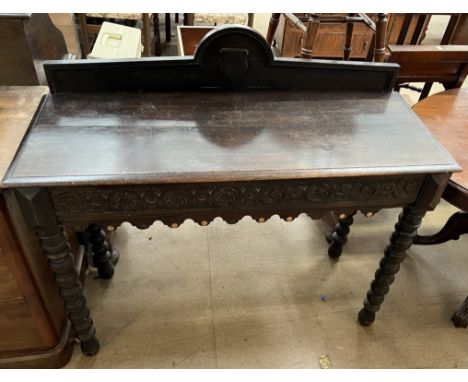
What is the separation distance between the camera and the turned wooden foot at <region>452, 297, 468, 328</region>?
4.82 feet

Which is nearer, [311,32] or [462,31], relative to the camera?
[311,32]

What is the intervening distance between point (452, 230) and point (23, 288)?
1591 millimetres

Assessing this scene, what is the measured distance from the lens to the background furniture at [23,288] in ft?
3.13

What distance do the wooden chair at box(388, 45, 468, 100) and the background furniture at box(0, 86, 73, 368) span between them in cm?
139

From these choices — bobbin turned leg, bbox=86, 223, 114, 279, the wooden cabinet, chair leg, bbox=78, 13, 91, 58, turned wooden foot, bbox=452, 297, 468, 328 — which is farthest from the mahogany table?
the wooden cabinet

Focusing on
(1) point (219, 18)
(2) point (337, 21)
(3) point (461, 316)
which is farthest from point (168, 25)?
(3) point (461, 316)

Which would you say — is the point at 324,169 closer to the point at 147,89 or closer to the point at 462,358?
the point at 147,89

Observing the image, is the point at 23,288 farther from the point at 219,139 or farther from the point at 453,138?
the point at 453,138

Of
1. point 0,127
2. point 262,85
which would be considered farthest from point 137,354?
point 262,85

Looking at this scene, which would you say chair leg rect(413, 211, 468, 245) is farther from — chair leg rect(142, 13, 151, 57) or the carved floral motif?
chair leg rect(142, 13, 151, 57)

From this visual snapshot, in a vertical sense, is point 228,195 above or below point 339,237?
above

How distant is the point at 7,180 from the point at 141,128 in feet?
1.09

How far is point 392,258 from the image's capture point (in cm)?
122

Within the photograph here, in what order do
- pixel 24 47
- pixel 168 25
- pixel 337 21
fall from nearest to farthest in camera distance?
pixel 24 47 → pixel 337 21 → pixel 168 25
